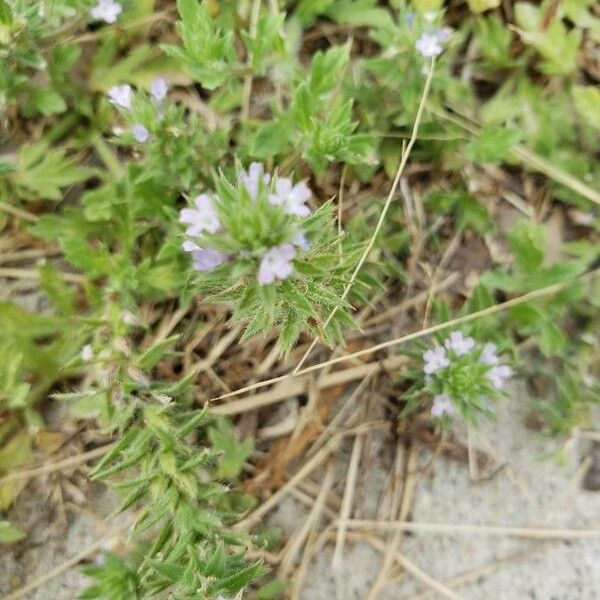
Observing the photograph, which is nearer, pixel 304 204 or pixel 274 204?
pixel 274 204

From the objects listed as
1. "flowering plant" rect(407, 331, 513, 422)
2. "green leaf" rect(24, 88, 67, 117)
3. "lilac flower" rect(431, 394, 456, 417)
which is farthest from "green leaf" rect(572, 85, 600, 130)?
"green leaf" rect(24, 88, 67, 117)

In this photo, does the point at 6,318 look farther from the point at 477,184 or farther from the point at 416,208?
the point at 477,184

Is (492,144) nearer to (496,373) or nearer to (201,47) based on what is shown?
(496,373)

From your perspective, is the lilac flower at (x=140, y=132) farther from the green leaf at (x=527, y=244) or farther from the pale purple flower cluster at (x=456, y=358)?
the green leaf at (x=527, y=244)

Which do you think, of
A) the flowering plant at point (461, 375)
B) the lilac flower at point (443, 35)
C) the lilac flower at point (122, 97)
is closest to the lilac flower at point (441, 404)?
the flowering plant at point (461, 375)

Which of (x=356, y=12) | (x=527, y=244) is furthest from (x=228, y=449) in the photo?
(x=356, y=12)

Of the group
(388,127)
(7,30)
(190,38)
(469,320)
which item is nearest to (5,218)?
(7,30)
